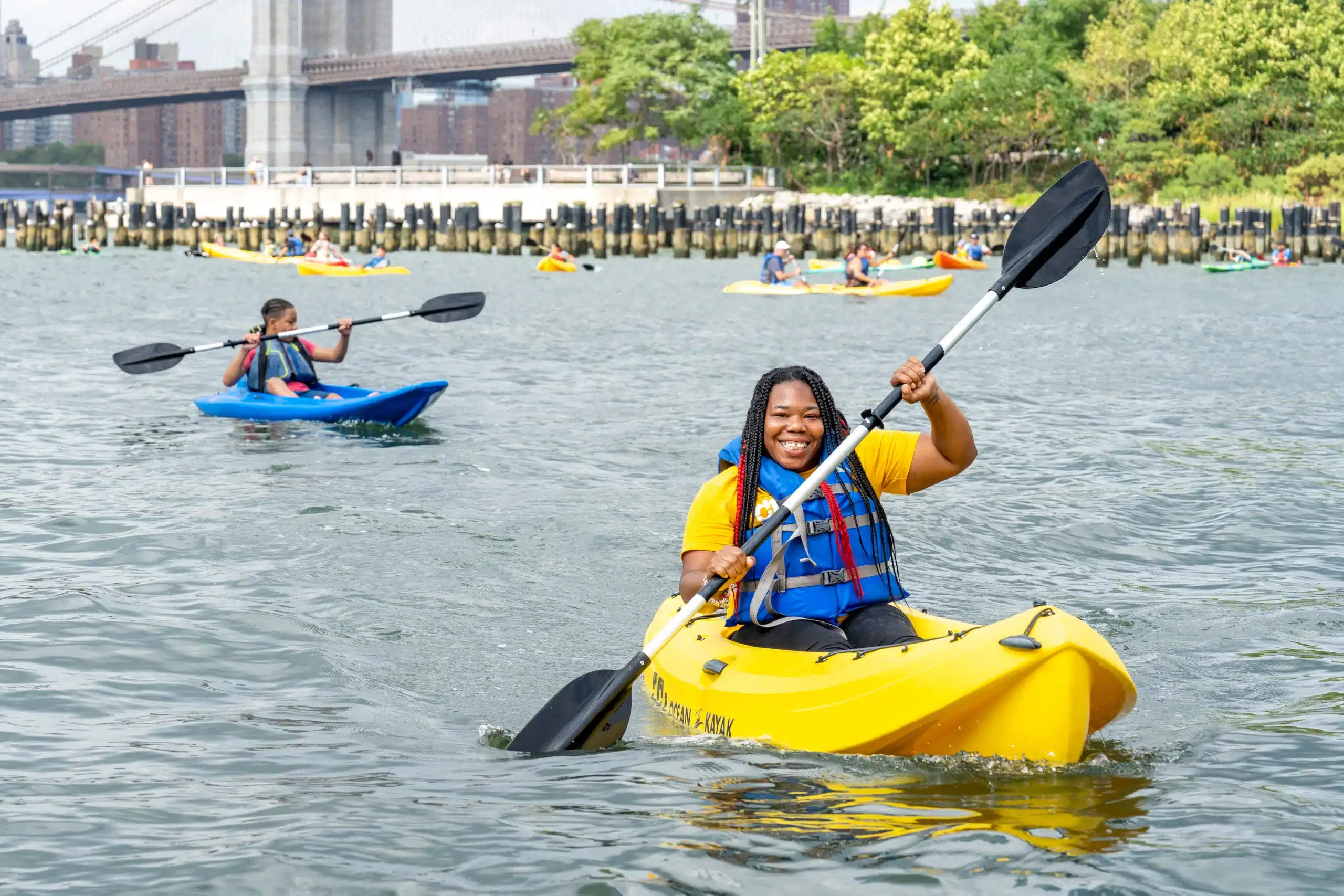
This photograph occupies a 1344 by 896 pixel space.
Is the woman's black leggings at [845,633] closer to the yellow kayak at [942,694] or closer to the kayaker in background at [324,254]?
the yellow kayak at [942,694]

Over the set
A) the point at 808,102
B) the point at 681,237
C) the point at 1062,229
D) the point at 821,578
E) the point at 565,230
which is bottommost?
the point at 821,578

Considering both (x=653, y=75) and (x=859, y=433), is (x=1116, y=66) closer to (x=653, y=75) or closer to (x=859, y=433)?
(x=653, y=75)

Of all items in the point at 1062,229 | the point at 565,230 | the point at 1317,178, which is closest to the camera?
the point at 1062,229

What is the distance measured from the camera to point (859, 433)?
5.96 m

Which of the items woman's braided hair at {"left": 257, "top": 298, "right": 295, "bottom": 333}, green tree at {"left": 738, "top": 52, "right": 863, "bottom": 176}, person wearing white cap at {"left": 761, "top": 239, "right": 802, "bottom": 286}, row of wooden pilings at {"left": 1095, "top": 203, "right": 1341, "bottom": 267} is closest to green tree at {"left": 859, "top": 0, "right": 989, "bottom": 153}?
green tree at {"left": 738, "top": 52, "right": 863, "bottom": 176}

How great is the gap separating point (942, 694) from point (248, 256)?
4040cm

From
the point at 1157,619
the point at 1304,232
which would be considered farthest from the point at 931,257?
the point at 1157,619

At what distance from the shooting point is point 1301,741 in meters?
6.25

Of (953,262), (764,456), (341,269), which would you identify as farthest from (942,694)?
(341,269)

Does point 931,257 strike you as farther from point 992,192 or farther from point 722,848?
point 722,848

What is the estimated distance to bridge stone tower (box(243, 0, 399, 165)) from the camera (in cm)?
9119

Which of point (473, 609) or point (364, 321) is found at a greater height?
point (364, 321)

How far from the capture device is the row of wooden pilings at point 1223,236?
133 ft

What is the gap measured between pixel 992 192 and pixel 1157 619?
50904 mm
